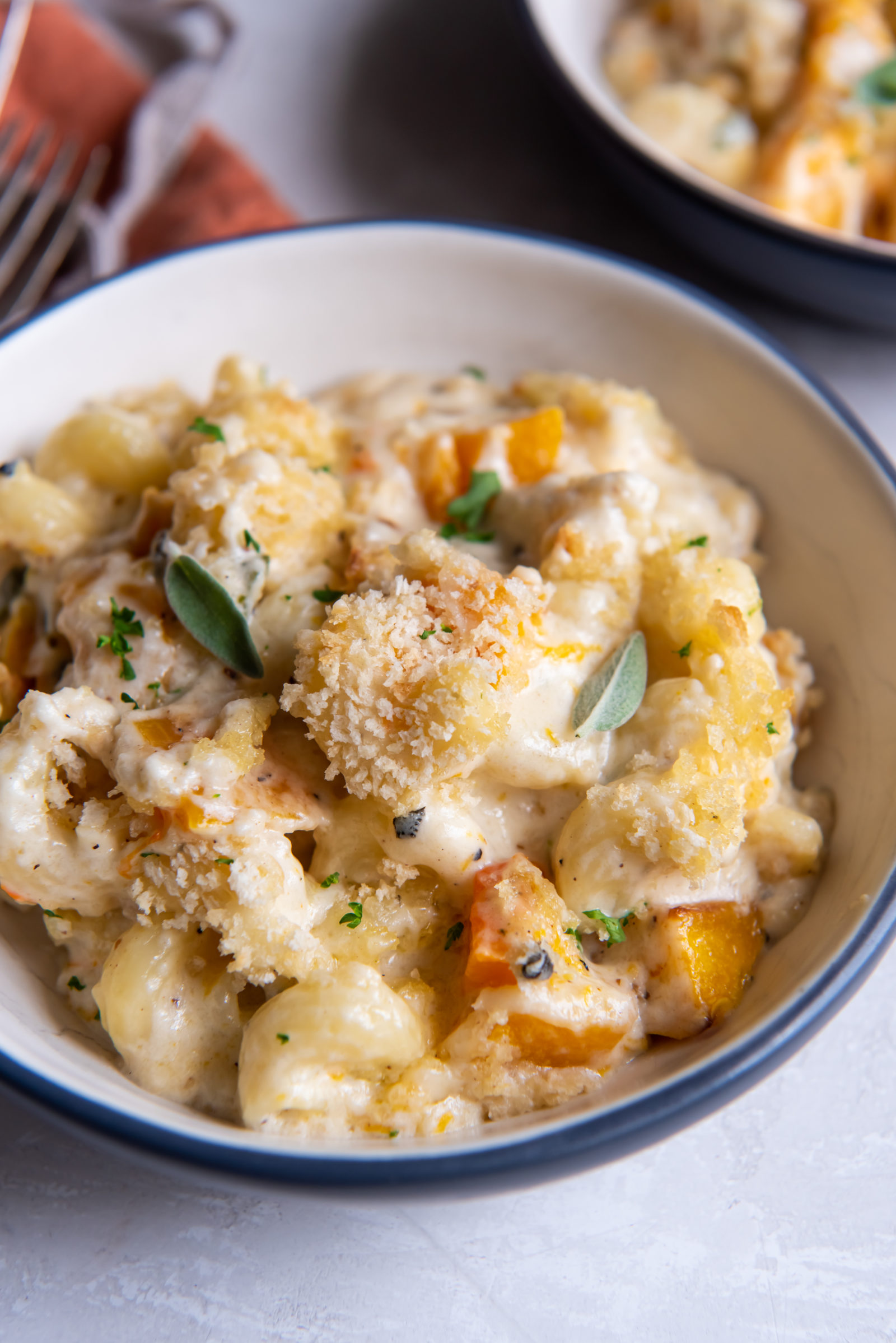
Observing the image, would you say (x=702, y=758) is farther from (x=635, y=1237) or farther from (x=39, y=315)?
(x=39, y=315)

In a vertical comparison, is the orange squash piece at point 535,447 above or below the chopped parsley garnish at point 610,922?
above

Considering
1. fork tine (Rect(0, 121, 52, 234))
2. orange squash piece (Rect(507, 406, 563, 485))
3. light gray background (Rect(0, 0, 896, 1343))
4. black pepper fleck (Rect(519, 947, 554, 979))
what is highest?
fork tine (Rect(0, 121, 52, 234))

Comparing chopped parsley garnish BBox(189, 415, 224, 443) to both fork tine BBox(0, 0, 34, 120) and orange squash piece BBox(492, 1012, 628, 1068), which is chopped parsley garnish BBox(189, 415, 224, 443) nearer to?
orange squash piece BBox(492, 1012, 628, 1068)

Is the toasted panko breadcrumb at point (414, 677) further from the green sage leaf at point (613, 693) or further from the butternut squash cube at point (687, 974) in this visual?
the butternut squash cube at point (687, 974)

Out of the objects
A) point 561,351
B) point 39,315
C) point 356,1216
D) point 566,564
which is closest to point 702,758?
point 566,564

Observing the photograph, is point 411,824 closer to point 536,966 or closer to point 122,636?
point 536,966

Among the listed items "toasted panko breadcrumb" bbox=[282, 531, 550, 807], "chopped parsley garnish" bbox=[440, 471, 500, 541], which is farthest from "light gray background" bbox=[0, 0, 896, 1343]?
"chopped parsley garnish" bbox=[440, 471, 500, 541]

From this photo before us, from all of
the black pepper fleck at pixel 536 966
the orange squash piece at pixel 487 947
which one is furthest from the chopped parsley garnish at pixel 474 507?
the black pepper fleck at pixel 536 966
